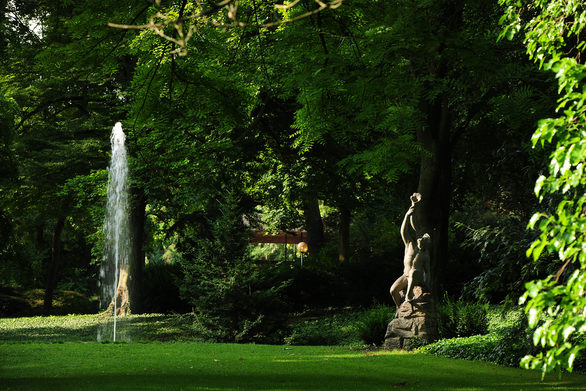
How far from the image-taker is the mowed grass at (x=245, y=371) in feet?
27.1

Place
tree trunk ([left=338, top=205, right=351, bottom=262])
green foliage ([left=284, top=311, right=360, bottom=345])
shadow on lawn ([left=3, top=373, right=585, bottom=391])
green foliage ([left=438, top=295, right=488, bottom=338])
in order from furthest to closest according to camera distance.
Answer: tree trunk ([left=338, top=205, right=351, bottom=262]) → green foliage ([left=284, top=311, right=360, bottom=345]) → green foliage ([left=438, top=295, right=488, bottom=338]) → shadow on lawn ([left=3, top=373, right=585, bottom=391])

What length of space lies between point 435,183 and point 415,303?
9.39 ft

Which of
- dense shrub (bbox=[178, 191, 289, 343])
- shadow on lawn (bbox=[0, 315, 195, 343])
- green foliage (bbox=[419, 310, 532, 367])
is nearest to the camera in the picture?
green foliage (bbox=[419, 310, 532, 367])

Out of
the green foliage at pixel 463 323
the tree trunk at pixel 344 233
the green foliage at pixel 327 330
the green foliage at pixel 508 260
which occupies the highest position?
the tree trunk at pixel 344 233

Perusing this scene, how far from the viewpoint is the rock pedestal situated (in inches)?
524

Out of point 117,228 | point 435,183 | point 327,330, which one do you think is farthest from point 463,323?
point 117,228

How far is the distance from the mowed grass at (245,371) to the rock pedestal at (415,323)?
0.75 metres

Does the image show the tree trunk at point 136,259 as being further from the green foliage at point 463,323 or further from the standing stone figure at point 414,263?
the green foliage at point 463,323

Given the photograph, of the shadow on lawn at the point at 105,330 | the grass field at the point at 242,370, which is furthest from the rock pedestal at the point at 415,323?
the shadow on lawn at the point at 105,330

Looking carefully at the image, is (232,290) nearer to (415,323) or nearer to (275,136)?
(415,323)

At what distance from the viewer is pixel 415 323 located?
1336 centimetres

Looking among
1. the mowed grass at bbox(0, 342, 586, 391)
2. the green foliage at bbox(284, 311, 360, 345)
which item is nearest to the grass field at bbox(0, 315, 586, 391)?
the mowed grass at bbox(0, 342, 586, 391)

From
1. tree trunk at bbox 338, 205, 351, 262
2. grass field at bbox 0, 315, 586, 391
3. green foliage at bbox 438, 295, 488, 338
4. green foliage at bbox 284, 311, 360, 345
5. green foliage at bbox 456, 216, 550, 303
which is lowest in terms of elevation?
green foliage at bbox 284, 311, 360, 345

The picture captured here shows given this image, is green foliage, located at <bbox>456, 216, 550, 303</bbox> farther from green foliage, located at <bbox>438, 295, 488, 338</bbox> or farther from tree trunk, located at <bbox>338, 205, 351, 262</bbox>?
tree trunk, located at <bbox>338, 205, 351, 262</bbox>
